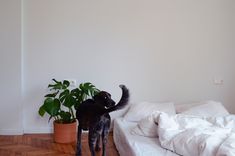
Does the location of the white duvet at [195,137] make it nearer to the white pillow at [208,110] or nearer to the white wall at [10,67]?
the white pillow at [208,110]

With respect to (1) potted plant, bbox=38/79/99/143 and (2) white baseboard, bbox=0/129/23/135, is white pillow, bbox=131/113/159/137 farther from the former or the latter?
(2) white baseboard, bbox=0/129/23/135

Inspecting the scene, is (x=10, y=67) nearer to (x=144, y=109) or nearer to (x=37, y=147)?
(x=37, y=147)

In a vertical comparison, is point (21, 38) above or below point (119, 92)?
above

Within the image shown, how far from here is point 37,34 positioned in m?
3.54

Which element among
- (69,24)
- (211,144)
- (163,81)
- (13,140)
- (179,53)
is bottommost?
(13,140)

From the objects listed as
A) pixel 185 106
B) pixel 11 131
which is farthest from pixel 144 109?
pixel 11 131

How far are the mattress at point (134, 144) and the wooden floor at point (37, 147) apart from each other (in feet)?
0.69

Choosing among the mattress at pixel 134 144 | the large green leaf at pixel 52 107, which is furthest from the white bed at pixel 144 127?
the large green leaf at pixel 52 107

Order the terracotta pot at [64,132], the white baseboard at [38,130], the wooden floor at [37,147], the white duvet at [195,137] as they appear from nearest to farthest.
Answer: the white duvet at [195,137], the wooden floor at [37,147], the terracotta pot at [64,132], the white baseboard at [38,130]

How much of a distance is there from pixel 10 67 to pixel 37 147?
3.44 feet

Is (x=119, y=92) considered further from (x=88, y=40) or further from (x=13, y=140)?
(x=13, y=140)

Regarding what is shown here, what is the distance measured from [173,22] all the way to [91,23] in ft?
3.54

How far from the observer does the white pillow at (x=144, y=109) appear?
11.3 feet

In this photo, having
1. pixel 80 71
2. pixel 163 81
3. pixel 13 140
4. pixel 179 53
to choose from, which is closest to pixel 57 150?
pixel 13 140
